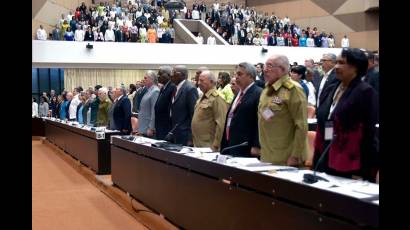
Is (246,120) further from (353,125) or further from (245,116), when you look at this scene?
(353,125)

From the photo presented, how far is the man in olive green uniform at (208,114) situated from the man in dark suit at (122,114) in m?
2.66

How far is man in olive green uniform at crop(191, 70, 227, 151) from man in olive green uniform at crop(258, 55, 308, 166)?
3.81 feet

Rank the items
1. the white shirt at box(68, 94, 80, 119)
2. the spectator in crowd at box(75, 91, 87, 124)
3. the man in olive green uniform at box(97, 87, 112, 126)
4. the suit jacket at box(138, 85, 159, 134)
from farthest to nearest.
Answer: the white shirt at box(68, 94, 80, 119)
the spectator in crowd at box(75, 91, 87, 124)
the man in olive green uniform at box(97, 87, 112, 126)
the suit jacket at box(138, 85, 159, 134)

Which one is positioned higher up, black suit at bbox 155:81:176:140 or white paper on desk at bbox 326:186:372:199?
black suit at bbox 155:81:176:140

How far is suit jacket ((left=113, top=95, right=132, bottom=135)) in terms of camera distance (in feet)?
23.8

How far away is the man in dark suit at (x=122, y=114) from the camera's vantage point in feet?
23.8

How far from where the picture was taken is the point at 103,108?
8820mm

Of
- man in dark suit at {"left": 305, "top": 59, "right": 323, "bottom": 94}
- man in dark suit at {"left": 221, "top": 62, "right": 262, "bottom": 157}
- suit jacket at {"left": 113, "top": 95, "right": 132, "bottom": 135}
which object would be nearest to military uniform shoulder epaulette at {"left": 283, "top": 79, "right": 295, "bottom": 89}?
man in dark suit at {"left": 221, "top": 62, "right": 262, "bottom": 157}

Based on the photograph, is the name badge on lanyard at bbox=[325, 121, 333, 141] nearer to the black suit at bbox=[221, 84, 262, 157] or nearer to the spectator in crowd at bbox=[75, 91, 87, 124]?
the black suit at bbox=[221, 84, 262, 157]

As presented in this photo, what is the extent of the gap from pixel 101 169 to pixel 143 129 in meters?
1.12

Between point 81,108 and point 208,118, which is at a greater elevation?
point 208,118

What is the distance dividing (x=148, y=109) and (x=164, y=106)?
0.84 m

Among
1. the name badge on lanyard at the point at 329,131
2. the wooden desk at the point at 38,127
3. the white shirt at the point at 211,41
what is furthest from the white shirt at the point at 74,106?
the name badge on lanyard at the point at 329,131

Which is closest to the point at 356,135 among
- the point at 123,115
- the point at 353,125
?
the point at 353,125
